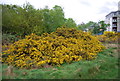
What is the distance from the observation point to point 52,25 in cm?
838

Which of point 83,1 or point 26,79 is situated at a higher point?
point 83,1

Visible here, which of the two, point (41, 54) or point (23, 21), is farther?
point (23, 21)

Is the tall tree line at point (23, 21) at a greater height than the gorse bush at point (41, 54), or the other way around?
the tall tree line at point (23, 21)

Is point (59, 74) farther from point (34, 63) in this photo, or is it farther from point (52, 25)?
point (52, 25)

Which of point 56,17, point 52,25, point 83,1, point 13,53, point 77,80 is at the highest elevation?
point 83,1

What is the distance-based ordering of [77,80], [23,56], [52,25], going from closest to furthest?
[77,80] → [23,56] → [52,25]

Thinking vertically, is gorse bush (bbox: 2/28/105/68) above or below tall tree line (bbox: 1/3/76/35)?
below

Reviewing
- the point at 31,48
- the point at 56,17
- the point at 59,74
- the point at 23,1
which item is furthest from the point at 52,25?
the point at 59,74

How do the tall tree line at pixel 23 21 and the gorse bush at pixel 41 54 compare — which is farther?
the tall tree line at pixel 23 21

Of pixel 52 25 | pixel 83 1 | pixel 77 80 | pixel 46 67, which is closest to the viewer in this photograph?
pixel 77 80

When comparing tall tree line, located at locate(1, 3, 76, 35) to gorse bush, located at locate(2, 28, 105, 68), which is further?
tall tree line, located at locate(1, 3, 76, 35)

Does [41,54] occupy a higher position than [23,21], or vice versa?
[23,21]

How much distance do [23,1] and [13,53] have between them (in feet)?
14.8

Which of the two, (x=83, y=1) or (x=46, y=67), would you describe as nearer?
(x=46, y=67)
